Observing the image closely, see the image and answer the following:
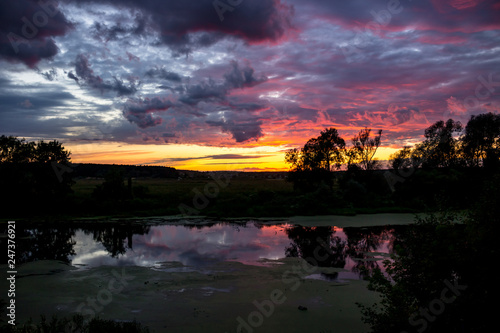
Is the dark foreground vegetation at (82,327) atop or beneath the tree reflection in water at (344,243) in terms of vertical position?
atop

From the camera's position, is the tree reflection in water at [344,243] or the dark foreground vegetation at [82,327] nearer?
the dark foreground vegetation at [82,327]

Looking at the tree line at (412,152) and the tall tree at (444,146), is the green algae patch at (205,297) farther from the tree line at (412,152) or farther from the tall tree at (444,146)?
the tall tree at (444,146)

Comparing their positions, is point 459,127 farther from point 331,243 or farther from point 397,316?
point 397,316

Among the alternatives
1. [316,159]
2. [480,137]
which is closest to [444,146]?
[480,137]

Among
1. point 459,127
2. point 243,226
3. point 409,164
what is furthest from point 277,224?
point 459,127

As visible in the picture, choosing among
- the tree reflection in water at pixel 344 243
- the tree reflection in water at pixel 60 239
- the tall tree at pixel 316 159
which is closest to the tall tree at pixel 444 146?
the tall tree at pixel 316 159

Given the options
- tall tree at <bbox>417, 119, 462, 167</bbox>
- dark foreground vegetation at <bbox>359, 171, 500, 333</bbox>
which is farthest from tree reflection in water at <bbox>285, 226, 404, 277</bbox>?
tall tree at <bbox>417, 119, 462, 167</bbox>

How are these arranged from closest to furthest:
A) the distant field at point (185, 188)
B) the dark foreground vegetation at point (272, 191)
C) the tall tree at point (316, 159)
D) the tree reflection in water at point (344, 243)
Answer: the tree reflection in water at point (344, 243), the dark foreground vegetation at point (272, 191), the tall tree at point (316, 159), the distant field at point (185, 188)

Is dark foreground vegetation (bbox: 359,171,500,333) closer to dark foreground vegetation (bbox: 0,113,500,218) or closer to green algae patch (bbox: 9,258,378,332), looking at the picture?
green algae patch (bbox: 9,258,378,332)

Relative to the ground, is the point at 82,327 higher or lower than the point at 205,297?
higher

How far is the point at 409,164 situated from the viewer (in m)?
49.6

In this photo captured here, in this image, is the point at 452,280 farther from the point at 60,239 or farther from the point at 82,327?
the point at 60,239

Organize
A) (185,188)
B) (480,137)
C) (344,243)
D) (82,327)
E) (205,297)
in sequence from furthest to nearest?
(185,188)
(480,137)
(344,243)
(205,297)
(82,327)

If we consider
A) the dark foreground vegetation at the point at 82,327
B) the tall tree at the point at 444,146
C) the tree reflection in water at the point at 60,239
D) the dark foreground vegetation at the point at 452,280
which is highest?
the tall tree at the point at 444,146
